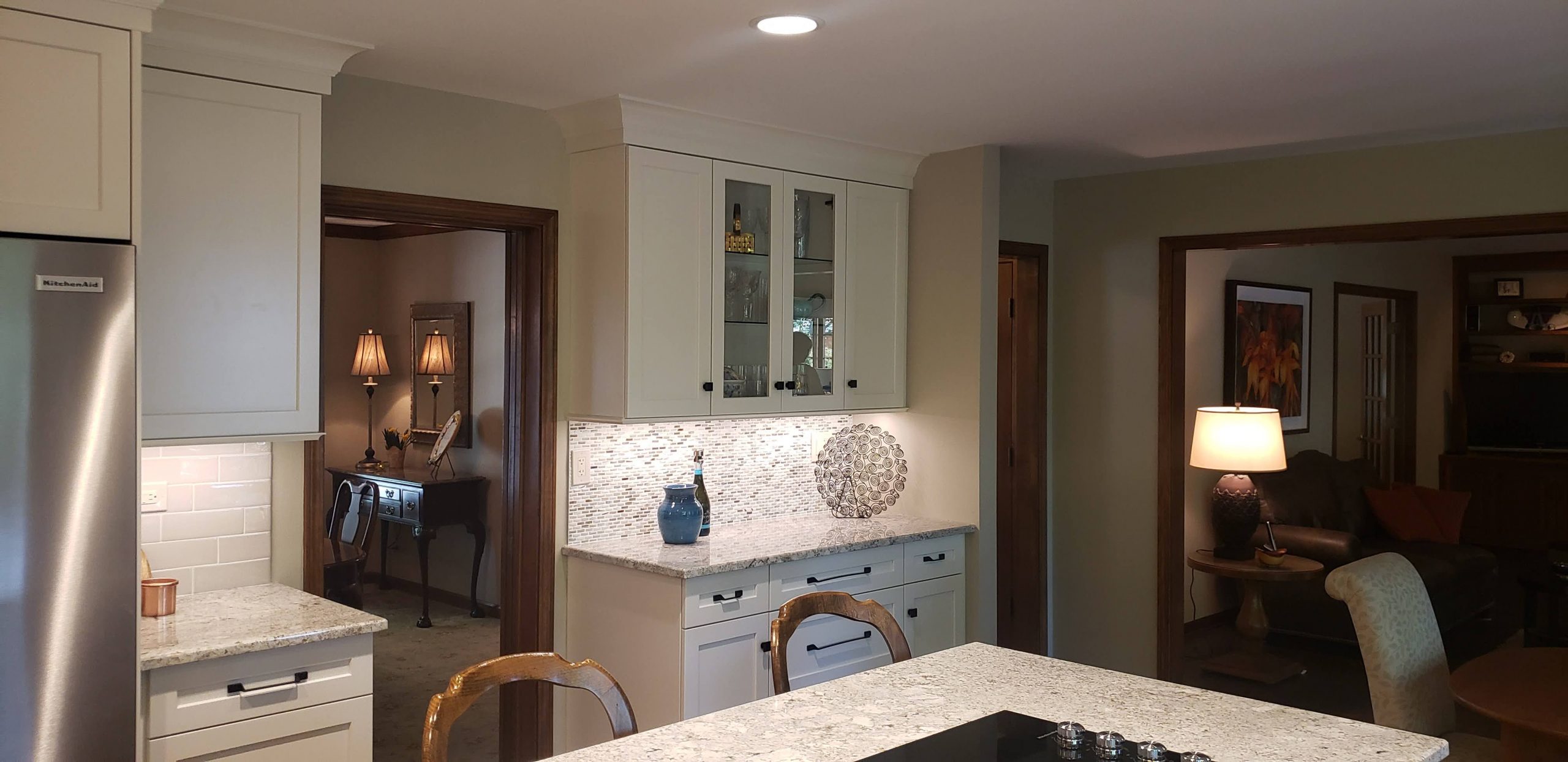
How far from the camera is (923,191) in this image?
4.59 metres

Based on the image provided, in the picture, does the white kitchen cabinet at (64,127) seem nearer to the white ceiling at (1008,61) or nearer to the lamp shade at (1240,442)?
the white ceiling at (1008,61)

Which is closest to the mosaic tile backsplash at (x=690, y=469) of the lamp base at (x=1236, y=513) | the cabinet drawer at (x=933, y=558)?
the cabinet drawer at (x=933, y=558)

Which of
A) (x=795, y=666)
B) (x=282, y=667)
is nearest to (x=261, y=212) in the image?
(x=282, y=667)

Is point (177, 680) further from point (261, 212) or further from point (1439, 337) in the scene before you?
point (1439, 337)

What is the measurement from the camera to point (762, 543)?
13.0 feet

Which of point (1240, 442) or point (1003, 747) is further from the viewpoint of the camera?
point (1240, 442)

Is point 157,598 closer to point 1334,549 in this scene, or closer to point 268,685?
point 268,685

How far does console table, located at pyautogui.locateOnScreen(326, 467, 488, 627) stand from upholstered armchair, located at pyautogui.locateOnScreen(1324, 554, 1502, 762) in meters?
4.60

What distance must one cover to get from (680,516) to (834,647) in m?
0.69

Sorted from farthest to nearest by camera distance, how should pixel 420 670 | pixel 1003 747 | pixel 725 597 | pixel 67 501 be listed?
pixel 420 670
pixel 725 597
pixel 67 501
pixel 1003 747

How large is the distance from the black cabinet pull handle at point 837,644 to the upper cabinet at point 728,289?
0.84 meters

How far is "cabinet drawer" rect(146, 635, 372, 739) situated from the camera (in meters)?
2.51

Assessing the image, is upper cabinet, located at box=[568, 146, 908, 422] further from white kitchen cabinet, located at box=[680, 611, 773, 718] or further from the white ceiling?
white kitchen cabinet, located at box=[680, 611, 773, 718]

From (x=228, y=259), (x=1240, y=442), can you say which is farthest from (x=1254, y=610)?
(x=228, y=259)
